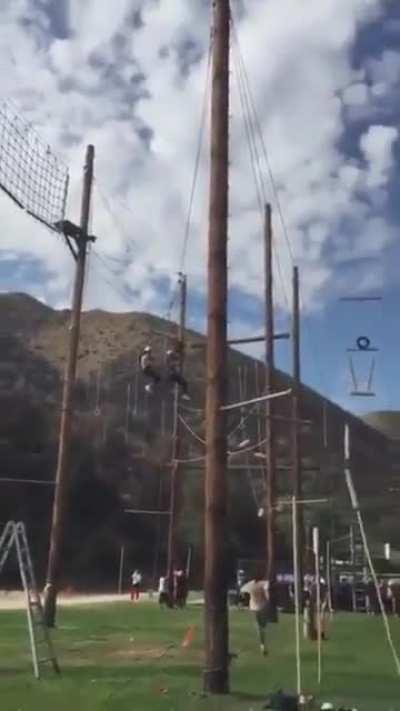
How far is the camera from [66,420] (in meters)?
22.5

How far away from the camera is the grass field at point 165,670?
1101cm

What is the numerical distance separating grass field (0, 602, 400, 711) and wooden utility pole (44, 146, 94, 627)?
1.01 meters

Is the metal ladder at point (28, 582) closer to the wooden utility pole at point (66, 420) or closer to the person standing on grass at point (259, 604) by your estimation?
the person standing on grass at point (259, 604)

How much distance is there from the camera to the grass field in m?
11.0

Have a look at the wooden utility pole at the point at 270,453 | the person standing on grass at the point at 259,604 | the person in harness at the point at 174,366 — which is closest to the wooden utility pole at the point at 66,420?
the person in harness at the point at 174,366

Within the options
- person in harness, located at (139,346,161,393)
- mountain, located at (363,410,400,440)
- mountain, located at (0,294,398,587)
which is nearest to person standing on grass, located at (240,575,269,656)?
person in harness, located at (139,346,161,393)

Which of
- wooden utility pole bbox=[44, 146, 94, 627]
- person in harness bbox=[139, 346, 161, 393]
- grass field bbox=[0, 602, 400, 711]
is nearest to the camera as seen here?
grass field bbox=[0, 602, 400, 711]

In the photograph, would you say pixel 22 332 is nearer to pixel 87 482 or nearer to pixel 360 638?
pixel 87 482

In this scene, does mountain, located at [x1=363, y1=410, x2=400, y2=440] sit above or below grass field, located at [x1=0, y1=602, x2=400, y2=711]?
above

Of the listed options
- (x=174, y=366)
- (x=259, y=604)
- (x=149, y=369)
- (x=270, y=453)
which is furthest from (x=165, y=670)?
(x=270, y=453)

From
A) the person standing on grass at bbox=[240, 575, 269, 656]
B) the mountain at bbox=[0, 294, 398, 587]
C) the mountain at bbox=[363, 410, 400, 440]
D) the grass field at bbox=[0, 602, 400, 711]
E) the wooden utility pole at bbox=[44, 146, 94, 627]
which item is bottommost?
the grass field at bbox=[0, 602, 400, 711]

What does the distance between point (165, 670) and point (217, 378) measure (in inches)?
176

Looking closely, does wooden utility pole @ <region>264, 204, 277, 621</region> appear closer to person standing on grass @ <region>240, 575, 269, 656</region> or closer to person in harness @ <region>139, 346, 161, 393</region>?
person in harness @ <region>139, 346, 161, 393</region>

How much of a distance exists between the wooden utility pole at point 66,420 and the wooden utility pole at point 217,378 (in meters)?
10.1
